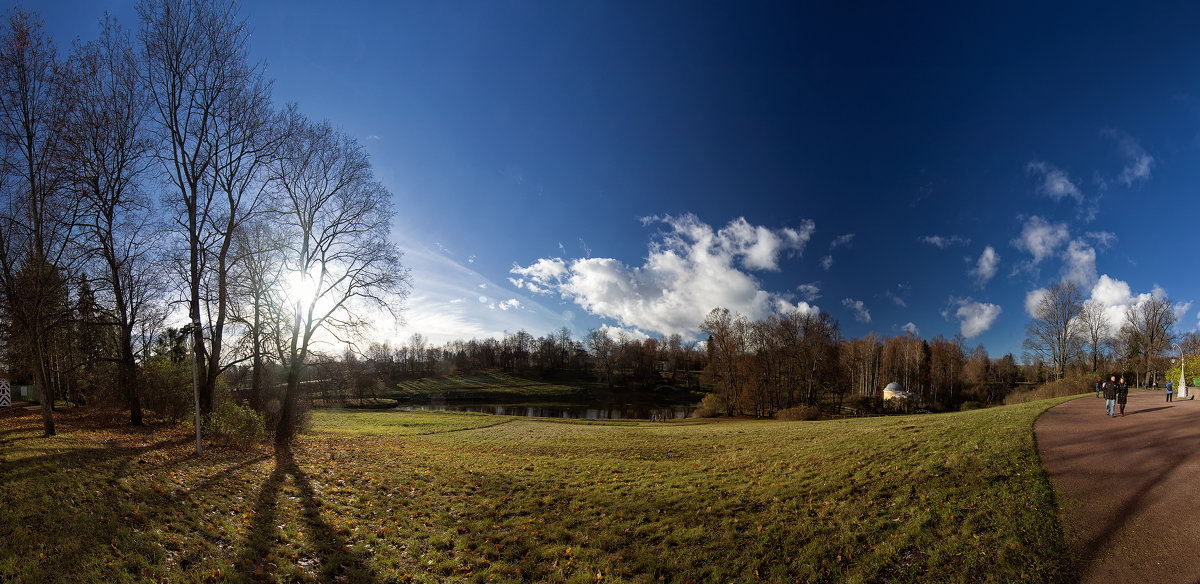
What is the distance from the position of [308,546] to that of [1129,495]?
1453cm

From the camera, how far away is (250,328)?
713 inches

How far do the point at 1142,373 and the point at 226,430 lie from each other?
8662cm

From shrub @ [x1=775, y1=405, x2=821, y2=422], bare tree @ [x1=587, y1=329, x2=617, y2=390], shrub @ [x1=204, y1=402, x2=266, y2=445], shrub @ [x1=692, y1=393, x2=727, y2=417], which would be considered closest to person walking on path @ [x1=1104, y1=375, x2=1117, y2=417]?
shrub @ [x1=775, y1=405, x2=821, y2=422]

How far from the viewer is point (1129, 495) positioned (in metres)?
7.67

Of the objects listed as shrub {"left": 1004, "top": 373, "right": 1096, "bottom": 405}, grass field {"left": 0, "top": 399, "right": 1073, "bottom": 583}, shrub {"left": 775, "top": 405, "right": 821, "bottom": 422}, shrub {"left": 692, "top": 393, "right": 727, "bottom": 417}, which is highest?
grass field {"left": 0, "top": 399, "right": 1073, "bottom": 583}

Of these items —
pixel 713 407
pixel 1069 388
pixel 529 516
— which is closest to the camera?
pixel 529 516

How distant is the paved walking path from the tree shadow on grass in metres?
10.5

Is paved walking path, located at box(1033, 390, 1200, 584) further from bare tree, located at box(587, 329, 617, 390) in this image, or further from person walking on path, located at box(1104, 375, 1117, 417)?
bare tree, located at box(587, 329, 617, 390)

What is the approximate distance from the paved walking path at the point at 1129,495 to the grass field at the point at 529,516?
457mm

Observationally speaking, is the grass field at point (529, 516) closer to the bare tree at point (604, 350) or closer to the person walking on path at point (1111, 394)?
the person walking on path at point (1111, 394)

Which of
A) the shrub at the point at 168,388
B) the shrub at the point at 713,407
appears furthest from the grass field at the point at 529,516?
the shrub at the point at 713,407

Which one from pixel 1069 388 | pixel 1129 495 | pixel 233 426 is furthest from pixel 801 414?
pixel 233 426

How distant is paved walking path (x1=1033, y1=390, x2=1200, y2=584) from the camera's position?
5984 mm

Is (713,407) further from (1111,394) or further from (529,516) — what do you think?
(529,516)
